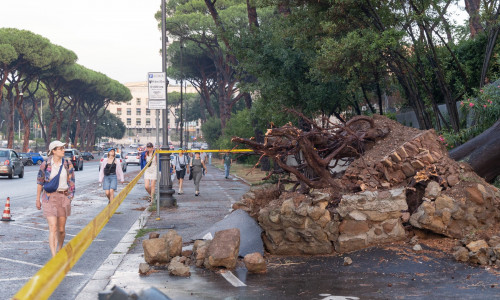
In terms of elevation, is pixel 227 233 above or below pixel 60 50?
below

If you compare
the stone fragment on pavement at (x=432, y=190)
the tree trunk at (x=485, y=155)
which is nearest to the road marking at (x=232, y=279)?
the stone fragment on pavement at (x=432, y=190)

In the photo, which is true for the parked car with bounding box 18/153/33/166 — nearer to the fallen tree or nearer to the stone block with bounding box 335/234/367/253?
the fallen tree

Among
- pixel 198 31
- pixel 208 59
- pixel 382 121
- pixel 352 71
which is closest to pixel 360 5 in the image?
pixel 352 71

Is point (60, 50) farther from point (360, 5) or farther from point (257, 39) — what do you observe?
point (360, 5)

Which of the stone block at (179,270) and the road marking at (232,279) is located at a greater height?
the stone block at (179,270)

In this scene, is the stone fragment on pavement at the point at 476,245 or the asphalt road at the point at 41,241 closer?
the asphalt road at the point at 41,241

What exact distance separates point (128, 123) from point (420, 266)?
599 feet

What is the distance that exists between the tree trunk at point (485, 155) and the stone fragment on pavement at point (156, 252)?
5229 millimetres

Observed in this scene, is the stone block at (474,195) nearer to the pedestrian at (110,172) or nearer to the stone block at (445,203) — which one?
the stone block at (445,203)

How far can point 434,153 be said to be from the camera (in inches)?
382

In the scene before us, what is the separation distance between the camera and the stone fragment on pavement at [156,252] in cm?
857

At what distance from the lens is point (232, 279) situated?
7680 mm

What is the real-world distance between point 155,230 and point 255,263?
15.8 ft

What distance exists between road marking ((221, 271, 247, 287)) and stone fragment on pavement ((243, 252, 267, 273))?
0.25 meters
